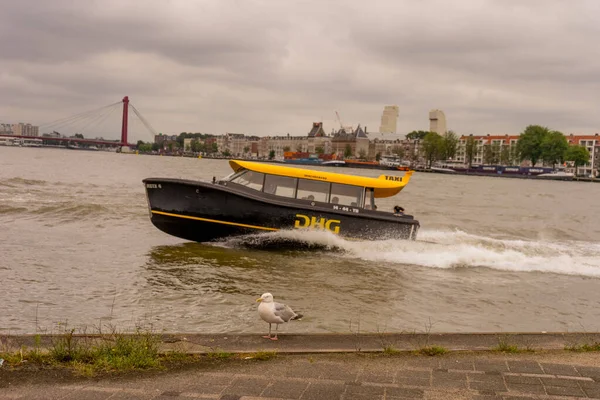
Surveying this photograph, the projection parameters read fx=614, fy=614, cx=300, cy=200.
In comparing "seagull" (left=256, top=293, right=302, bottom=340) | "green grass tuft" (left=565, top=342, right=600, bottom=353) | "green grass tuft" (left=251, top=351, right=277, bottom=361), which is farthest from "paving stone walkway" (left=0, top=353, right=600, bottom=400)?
"seagull" (left=256, top=293, right=302, bottom=340)

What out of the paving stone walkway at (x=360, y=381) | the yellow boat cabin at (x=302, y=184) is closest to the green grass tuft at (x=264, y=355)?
the paving stone walkway at (x=360, y=381)

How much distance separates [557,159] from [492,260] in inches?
6798

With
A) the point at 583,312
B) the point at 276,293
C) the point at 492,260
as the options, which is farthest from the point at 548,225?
the point at 276,293

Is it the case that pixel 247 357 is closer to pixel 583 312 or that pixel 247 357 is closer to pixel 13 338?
pixel 13 338

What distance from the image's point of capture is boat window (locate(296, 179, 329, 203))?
1753 cm

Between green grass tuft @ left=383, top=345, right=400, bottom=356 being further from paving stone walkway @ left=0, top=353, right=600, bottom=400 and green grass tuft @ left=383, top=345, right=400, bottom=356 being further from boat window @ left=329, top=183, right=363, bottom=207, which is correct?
boat window @ left=329, top=183, right=363, bottom=207

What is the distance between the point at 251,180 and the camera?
1755cm

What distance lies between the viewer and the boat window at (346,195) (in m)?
17.6

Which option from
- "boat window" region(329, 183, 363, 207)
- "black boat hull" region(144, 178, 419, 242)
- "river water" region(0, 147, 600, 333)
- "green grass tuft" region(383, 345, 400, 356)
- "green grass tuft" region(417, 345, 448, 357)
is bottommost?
"river water" region(0, 147, 600, 333)

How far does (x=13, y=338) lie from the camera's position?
7.25m

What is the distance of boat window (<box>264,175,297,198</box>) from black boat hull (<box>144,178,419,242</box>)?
0.78 feet

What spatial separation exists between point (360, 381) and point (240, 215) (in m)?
11.2

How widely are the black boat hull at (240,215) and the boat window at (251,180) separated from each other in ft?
0.76

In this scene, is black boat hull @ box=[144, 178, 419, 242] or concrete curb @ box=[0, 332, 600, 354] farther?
black boat hull @ box=[144, 178, 419, 242]
